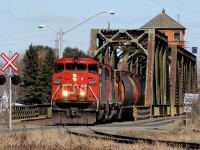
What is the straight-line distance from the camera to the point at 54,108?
103 ft

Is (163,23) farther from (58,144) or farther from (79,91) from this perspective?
(58,144)

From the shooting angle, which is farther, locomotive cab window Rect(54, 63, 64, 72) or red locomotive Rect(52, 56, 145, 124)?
locomotive cab window Rect(54, 63, 64, 72)

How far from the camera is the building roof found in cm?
9269

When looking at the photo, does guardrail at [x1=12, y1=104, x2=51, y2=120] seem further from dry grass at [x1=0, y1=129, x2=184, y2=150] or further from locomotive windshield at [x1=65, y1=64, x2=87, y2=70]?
dry grass at [x1=0, y1=129, x2=184, y2=150]

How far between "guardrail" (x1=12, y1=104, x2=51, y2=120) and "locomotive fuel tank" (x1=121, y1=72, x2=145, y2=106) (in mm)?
7508

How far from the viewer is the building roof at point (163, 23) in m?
92.7

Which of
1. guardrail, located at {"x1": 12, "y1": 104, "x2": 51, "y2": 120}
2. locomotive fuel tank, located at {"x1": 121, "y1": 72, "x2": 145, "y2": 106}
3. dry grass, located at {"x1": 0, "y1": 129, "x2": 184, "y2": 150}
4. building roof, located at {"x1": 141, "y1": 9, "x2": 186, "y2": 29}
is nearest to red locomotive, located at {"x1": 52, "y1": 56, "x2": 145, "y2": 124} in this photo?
locomotive fuel tank, located at {"x1": 121, "y1": 72, "x2": 145, "y2": 106}

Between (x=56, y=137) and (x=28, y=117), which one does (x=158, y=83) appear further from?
(x=56, y=137)

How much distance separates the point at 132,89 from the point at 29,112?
926 centimetres

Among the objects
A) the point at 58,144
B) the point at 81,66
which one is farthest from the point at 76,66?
the point at 58,144

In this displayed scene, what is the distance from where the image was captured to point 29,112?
46.1 metres

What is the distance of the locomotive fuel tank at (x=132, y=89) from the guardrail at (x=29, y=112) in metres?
7.51

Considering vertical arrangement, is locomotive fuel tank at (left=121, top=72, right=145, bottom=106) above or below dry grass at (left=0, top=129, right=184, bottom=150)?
above

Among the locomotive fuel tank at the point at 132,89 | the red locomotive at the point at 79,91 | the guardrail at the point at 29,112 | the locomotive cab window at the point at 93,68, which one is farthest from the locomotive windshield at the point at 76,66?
the guardrail at the point at 29,112
